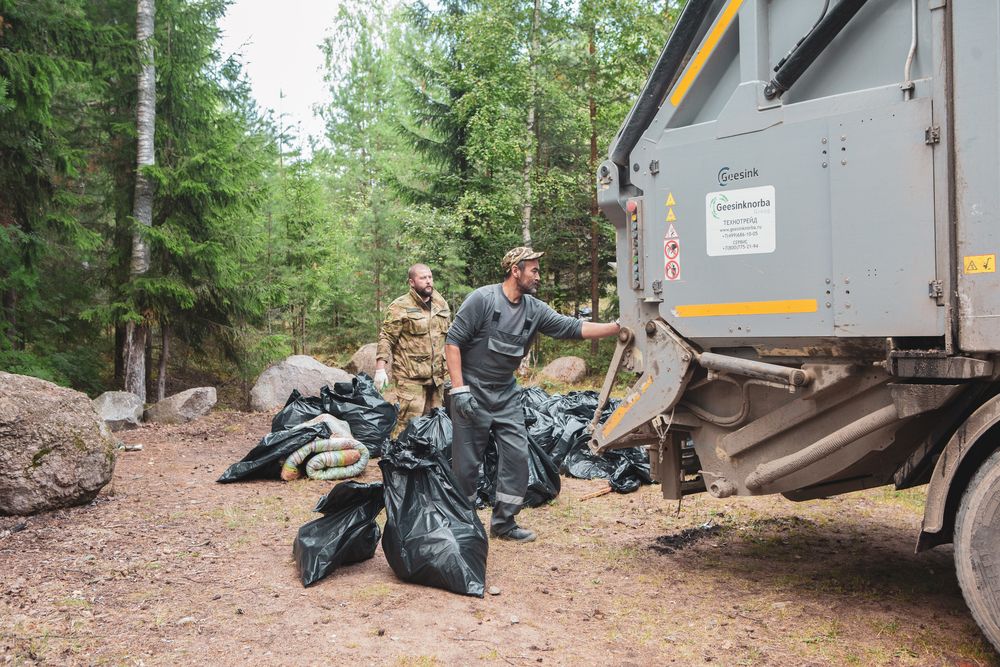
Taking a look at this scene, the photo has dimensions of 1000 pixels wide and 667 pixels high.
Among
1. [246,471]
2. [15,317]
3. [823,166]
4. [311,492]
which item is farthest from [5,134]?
[823,166]

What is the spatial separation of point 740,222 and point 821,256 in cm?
39

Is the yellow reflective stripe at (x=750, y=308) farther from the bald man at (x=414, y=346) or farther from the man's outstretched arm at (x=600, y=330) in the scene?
the bald man at (x=414, y=346)

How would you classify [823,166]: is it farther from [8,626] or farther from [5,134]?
[5,134]

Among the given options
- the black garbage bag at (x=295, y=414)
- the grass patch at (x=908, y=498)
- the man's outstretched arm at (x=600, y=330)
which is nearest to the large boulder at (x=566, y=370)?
the black garbage bag at (x=295, y=414)

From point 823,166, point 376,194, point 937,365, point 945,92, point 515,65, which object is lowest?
point 937,365

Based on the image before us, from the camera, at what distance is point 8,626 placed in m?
3.13

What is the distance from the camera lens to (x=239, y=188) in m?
10.5

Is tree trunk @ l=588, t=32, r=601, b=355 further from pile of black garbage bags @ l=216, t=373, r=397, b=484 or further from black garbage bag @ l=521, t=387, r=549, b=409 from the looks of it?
pile of black garbage bags @ l=216, t=373, r=397, b=484

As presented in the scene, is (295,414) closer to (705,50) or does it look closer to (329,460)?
(329,460)

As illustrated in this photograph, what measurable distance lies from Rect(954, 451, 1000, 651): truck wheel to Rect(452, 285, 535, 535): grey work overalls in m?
2.46

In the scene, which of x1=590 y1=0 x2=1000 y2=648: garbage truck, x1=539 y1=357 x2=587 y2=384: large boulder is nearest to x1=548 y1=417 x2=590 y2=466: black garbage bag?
x1=590 y1=0 x2=1000 y2=648: garbage truck

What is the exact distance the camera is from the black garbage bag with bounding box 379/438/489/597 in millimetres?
3623

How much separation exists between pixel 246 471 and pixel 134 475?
3.54 feet

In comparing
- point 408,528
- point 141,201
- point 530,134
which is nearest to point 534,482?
point 408,528
